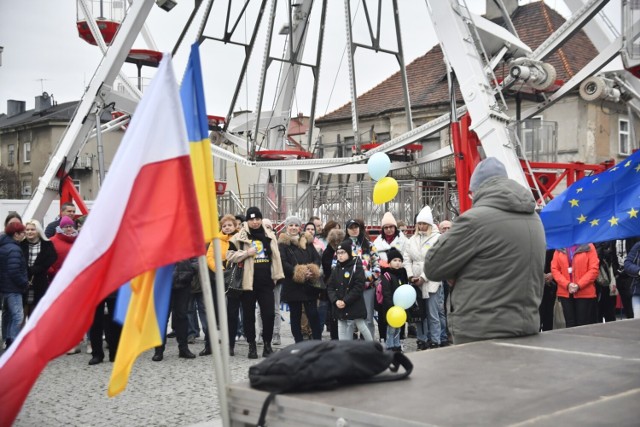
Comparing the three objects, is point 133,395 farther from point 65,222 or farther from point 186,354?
point 65,222

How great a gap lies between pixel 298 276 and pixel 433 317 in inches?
78.7

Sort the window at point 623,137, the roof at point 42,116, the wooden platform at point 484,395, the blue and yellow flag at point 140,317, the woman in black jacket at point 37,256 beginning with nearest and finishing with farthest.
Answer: the wooden platform at point 484,395 → the blue and yellow flag at point 140,317 → the woman in black jacket at point 37,256 → the window at point 623,137 → the roof at point 42,116


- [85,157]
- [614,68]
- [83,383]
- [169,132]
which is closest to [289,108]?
[614,68]

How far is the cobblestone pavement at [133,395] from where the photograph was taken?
7855 millimetres

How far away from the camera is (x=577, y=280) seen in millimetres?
11445

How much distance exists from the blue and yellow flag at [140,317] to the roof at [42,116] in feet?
227

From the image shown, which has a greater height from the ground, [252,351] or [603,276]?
[603,276]

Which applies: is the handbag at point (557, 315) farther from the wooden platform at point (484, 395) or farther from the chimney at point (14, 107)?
the chimney at point (14, 107)

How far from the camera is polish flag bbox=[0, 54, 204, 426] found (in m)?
3.53

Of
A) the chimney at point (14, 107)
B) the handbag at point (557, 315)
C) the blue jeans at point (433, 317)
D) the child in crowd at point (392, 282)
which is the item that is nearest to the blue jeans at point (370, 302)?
the child in crowd at point (392, 282)

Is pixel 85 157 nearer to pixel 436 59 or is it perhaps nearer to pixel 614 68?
pixel 436 59

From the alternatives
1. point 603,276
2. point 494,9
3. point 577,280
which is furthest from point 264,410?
point 494,9

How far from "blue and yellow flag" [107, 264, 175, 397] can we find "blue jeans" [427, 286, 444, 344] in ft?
29.3

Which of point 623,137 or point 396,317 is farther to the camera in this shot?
point 623,137
